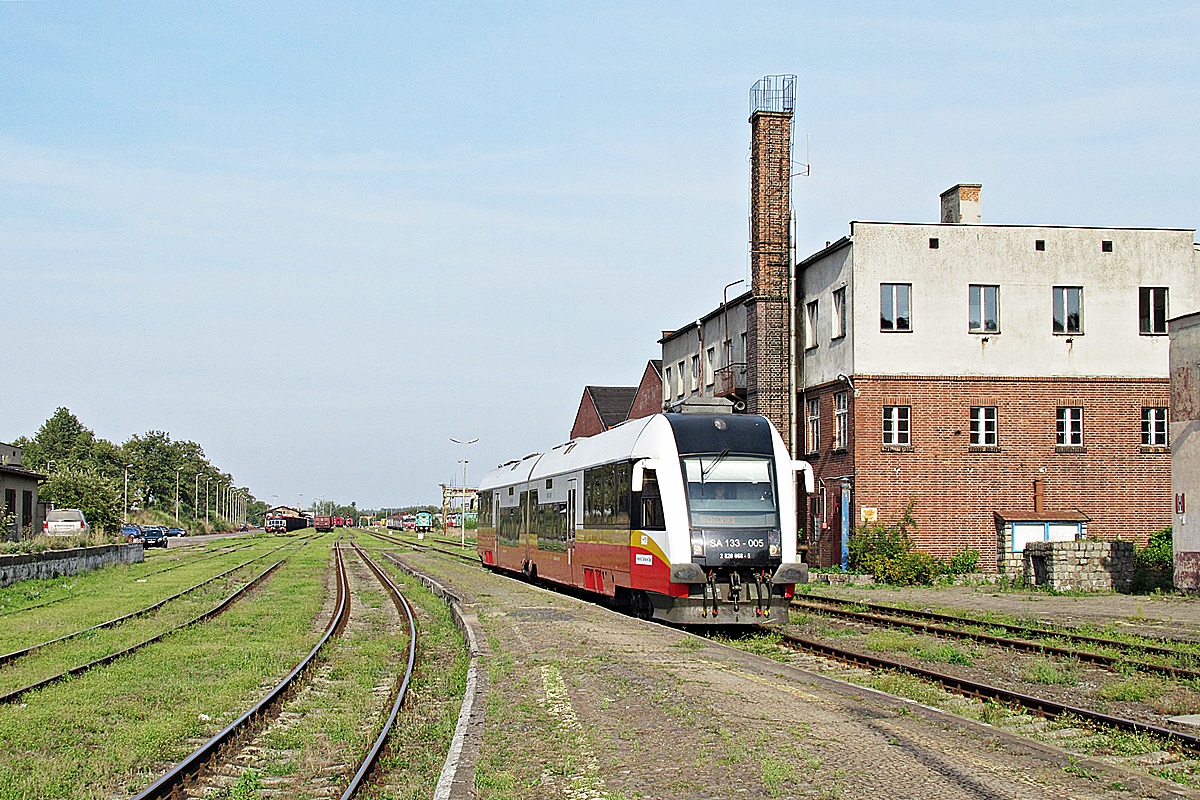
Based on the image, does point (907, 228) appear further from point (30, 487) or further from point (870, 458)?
point (30, 487)

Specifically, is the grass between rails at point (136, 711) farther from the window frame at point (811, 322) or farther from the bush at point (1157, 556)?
the window frame at point (811, 322)

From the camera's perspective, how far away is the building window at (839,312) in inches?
1435

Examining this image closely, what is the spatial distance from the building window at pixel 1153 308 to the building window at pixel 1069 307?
6.09 feet

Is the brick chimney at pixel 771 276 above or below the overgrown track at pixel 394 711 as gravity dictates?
above

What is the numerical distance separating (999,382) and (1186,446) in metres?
8.74

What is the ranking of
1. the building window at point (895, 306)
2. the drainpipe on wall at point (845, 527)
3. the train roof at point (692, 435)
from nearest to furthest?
the train roof at point (692, 435) → the drainpipe on wall at point (845, 527) → the building window at point (895, 306)

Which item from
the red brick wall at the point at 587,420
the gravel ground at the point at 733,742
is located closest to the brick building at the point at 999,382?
the gravel ground at the point at 733,742

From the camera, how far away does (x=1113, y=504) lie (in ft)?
116

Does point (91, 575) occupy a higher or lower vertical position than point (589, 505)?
lower

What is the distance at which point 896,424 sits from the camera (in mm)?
35250

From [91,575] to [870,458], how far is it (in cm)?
2403

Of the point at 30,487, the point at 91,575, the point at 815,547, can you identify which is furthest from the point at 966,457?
the point at 30,487

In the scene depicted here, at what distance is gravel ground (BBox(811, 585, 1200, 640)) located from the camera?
20.5 meters

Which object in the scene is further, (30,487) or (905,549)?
(30,487)
